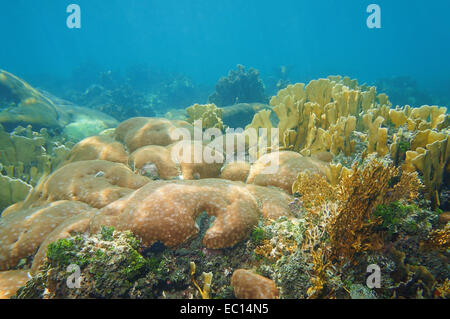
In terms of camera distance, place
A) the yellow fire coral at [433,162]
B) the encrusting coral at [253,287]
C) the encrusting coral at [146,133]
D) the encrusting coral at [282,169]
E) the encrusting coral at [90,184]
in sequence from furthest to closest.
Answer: the encrusting coral at [146,133] < the encrusting coral at [282,169] < the encrusting coral at [90,184] < the yellow fire coral at [433,162] < the encrusting coral at [253,287]

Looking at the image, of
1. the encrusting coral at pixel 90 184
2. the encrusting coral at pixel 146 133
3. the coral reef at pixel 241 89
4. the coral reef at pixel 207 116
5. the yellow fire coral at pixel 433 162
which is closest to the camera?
the yellow fire coral at pixel 433 162

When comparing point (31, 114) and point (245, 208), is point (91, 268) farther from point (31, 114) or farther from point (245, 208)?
point (31, 114)

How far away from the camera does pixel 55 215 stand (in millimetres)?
3305

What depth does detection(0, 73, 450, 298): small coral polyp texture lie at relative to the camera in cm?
216

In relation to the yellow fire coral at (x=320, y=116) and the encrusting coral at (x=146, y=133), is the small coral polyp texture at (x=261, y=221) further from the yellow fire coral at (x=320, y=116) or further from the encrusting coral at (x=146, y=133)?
the encrusting coral at (x=146, y=133)

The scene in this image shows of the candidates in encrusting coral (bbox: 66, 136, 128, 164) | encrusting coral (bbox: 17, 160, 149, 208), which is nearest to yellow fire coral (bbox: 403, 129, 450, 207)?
encrusting coral (bbox: 17, 160, 149, 208)

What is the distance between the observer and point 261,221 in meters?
3.09

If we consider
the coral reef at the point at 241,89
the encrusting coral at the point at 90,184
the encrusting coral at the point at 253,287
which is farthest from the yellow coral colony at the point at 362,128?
the coral reef at the point at 241,89

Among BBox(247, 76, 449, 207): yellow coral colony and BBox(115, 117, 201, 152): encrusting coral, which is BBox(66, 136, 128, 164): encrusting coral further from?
BBox(247, 76, 449, 207): yellow coral colony

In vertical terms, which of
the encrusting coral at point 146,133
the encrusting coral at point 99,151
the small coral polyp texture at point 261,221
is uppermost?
the encrusting coral at point 146,133

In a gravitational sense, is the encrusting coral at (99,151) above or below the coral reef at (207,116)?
below

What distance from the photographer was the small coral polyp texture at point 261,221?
2164 millimetres

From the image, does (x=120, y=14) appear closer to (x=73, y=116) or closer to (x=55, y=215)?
(x=73, y=116)
